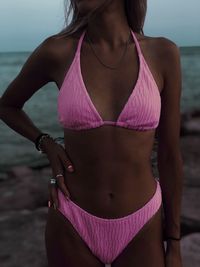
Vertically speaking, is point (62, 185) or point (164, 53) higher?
point (164, 53)

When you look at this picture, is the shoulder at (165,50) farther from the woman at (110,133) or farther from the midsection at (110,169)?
the midsection at (110,169)

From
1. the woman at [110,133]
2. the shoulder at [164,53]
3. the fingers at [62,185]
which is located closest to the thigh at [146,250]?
the woman at [110,133]

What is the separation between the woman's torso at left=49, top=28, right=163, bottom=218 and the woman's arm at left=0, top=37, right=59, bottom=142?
0.03 metres

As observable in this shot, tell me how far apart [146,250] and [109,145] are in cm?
26

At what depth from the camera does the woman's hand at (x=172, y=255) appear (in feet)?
4.77

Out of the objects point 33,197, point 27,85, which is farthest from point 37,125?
point 27,85

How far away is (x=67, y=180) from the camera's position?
4.76 feet

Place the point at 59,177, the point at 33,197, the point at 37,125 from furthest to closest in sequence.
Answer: the point at 37,125
the point at 33,197
the point at 59,177

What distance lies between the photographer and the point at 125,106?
1.34 metres

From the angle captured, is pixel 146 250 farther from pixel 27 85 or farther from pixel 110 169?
A: pixel 27 85

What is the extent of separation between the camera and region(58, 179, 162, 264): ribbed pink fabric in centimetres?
141

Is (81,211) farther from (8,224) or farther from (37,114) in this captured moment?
(37,114)

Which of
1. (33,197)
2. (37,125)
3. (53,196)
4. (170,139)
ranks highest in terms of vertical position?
(170,139)

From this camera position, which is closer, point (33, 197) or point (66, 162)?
point (66, 162)
